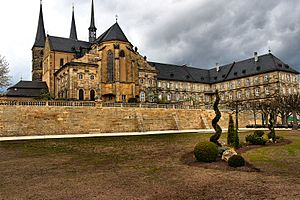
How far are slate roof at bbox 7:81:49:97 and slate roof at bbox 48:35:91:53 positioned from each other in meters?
8.67

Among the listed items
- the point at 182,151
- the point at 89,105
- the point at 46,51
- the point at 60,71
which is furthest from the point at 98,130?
the point at 46,51

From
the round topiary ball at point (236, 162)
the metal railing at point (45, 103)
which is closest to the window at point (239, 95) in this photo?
the metal railing at point (45, 103)

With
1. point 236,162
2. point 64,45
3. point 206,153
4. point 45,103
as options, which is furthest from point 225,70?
point 236,162

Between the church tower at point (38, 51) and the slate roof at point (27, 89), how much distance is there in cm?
1224

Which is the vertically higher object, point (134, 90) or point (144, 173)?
point (134, 90)

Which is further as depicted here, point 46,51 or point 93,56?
point 46,51

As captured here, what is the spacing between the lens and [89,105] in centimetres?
3334

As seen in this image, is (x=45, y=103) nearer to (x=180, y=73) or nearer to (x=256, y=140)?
(x=256, y=140)

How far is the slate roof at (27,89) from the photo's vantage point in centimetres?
5169

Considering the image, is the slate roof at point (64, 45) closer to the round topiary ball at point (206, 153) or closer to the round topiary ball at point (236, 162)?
the round topiary ball at point (206, 153)

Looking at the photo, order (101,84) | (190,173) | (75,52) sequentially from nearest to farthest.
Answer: (190,173), (101,84), (75,52)

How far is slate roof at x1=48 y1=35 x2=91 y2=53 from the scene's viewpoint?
59.3 m

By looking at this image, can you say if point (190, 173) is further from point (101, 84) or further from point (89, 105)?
point (101, 84)

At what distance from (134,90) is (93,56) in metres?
10.1
